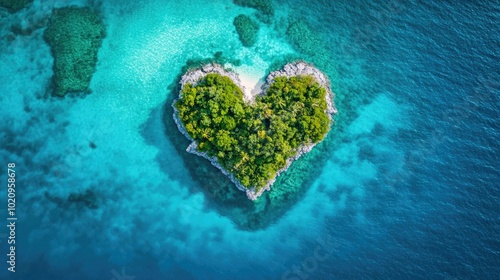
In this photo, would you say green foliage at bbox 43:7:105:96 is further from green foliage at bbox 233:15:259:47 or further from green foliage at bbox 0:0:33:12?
green foliage at bbox 233:15:259:47

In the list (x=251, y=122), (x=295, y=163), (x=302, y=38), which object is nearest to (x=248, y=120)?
(x=251, y=122)

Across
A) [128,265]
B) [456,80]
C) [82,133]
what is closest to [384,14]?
[456,80]

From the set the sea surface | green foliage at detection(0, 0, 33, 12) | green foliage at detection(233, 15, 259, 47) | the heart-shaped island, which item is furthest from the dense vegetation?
green foliage at detection(0, 0, 33, 12)

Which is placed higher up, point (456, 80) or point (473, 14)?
point (473, 14)

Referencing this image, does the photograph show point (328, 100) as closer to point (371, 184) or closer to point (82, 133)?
point (371, 184)

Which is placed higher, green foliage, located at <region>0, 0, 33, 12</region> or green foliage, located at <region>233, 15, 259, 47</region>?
green foliage, located at <region>233, 15, 259, 47</region>

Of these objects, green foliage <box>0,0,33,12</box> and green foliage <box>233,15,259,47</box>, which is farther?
green foliage <box>233,15,259,47</box>
